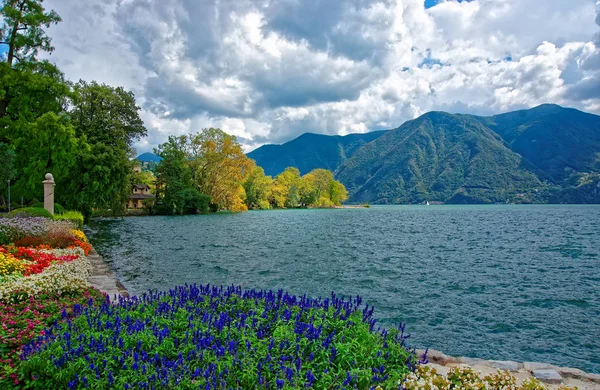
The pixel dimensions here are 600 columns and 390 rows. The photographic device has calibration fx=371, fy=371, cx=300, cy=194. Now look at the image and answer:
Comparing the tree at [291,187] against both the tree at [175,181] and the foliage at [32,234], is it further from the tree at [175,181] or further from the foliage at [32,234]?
the foliage at [32,234]

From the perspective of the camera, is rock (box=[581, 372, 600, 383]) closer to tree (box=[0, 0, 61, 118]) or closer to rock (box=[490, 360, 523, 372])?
rock (box=[490, 360, 523, 372])

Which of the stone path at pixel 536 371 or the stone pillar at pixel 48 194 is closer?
the stone path at pixel 536 371

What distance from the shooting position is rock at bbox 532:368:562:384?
223 inches

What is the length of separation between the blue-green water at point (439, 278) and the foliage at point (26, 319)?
4.93 m

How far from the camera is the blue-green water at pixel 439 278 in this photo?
30.6ft

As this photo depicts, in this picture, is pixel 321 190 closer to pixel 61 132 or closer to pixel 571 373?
pixel 61 132

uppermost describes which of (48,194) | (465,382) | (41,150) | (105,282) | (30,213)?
(41,150)

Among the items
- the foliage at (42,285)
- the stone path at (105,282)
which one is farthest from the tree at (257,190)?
the foliage at (42,285)

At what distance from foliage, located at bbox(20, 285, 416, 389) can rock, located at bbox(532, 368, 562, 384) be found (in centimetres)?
216

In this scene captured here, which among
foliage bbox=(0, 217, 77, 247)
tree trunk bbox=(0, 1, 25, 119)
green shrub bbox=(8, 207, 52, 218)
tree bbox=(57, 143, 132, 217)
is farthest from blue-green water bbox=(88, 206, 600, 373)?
tree trunk bbox=(0, 1, 25, 119)

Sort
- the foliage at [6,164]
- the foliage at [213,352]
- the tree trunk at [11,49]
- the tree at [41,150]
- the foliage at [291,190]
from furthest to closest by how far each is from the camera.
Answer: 1. the foliage at [291,190]
2. the tree at [41,150]
3. the tree trunk at [11,49]
4. the foliage at [6,164]
5. the foliage at [213,352]

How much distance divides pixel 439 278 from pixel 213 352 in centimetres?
1366

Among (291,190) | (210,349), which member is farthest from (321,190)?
(210,349)

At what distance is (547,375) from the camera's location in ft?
18.9
